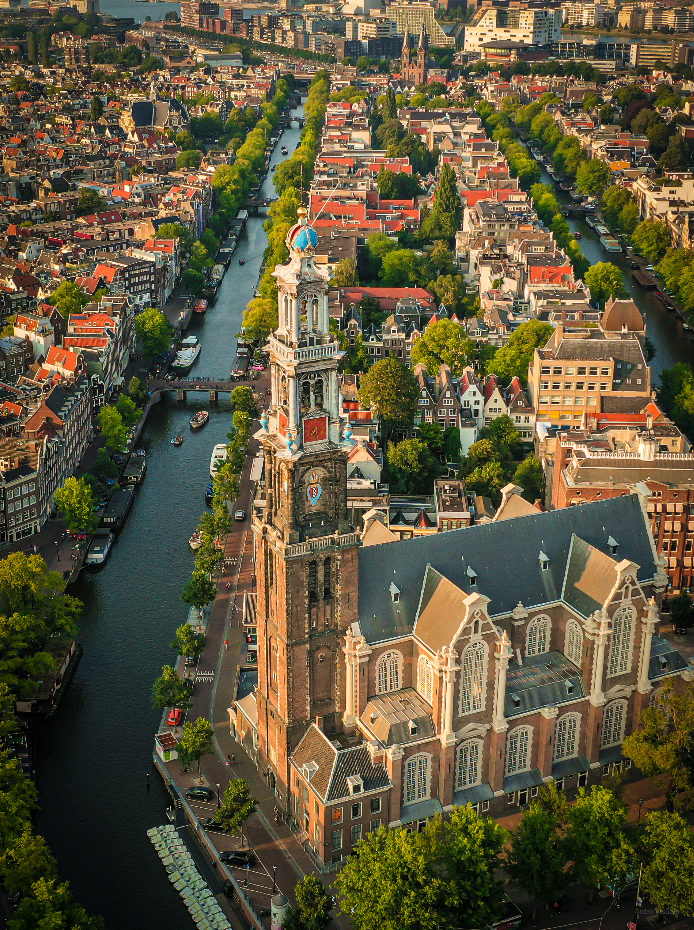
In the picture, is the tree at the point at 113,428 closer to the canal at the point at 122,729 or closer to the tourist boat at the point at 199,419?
the canal at the point at 122,729

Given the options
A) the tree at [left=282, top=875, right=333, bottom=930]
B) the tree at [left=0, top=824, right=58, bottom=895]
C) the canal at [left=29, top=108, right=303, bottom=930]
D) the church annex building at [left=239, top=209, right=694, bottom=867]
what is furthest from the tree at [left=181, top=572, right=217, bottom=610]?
the tree at [left=282, top=875, right=333, bottom=930]

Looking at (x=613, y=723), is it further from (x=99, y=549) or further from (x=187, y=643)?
(x=99, y=549)

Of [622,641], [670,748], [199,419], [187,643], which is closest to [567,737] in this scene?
[670,748]

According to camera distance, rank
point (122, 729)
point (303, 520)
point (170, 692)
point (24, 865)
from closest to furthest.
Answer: point (24, 865) → point (303, 520) → point (170, 692) → point (122, 729)

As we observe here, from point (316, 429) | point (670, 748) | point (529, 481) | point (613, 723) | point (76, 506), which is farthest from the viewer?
point (529, 481)

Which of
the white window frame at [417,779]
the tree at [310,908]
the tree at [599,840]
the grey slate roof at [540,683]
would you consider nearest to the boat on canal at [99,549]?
the grey slate roof at [540,683]

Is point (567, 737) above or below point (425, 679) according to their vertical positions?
below

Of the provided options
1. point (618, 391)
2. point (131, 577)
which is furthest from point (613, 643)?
point (618, 391)

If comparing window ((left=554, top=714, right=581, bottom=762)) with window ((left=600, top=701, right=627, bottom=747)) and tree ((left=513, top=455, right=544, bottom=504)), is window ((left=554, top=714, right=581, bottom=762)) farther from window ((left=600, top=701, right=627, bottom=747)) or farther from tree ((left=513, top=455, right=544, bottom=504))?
tree ((left=513, top=455, right=544, bottom=504))
